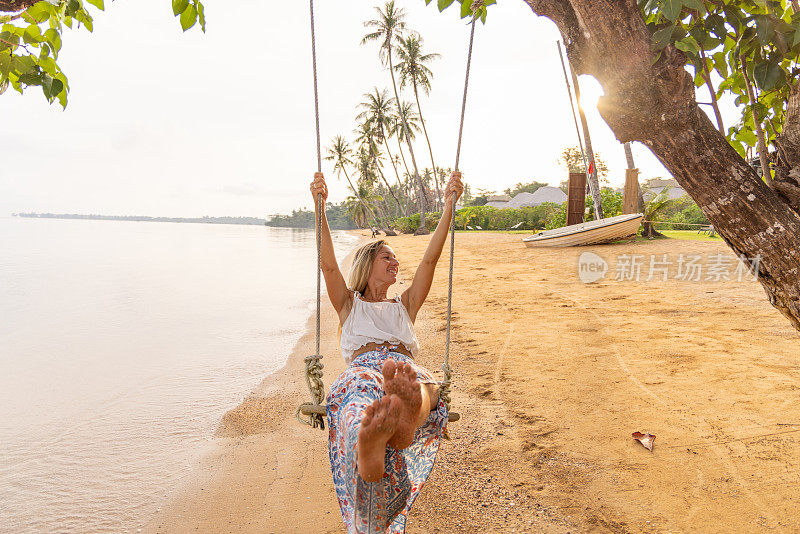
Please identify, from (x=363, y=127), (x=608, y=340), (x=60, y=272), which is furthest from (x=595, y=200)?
(x=363, y=127)

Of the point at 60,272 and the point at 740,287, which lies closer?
the point at 740,287

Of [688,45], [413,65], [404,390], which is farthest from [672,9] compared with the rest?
[413,65]

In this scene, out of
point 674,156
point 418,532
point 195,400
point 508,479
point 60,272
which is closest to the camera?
point 674,156

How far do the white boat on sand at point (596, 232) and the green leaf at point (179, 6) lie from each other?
991 cm

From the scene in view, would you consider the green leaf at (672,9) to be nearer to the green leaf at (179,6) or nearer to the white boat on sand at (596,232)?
the green leaf at (179,6)

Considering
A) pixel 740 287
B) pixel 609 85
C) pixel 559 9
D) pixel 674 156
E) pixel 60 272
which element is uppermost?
pixel 559 9

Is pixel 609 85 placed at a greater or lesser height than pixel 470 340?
greater

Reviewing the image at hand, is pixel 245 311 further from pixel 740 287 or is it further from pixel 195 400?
pixel 740 287

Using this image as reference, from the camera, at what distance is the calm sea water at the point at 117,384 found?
8.95 feet

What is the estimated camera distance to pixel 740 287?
580cm

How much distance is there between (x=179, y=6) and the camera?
4.98ft

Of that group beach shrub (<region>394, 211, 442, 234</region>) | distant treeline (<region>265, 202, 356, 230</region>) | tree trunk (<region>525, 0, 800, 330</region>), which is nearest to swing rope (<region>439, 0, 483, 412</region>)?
tree trunk (<region>525, 0, 800, 330</region>)

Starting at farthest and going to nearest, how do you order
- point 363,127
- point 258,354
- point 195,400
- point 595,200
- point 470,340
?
point 363,127 < point 595,200 < point 258,354 < point 470,340 < point 195,400

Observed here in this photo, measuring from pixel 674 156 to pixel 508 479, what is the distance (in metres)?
1.61
